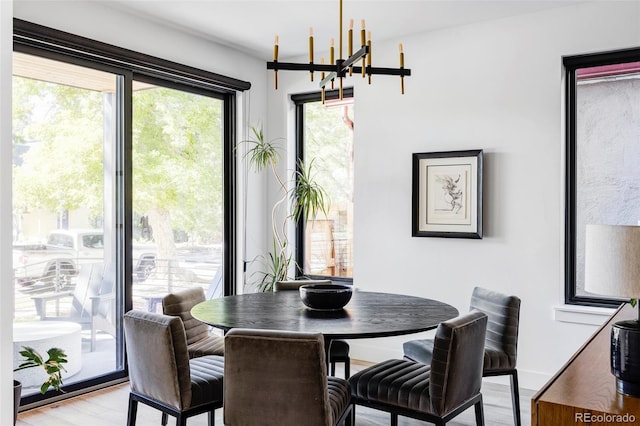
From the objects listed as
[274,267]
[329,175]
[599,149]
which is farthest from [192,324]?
[599,149]

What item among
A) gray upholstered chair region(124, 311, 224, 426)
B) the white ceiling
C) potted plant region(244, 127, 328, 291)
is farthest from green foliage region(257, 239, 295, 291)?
gray upholstered chair region(124, 311, 224, 426)

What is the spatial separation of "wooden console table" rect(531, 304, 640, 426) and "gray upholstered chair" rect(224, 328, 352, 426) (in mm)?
795

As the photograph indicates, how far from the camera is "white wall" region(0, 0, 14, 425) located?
198cm

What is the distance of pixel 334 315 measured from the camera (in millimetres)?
2617

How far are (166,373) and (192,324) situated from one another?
2.78ft

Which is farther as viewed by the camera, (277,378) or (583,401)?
(277,378)

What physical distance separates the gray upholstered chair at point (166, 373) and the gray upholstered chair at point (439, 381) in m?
0.66

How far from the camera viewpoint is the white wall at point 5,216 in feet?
6.51

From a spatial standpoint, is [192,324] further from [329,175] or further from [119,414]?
[329,175]

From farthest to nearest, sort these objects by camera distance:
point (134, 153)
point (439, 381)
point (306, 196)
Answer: point (306, 196) → point (134, 153) → point (439, 381)

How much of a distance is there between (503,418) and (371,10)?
2.76 meters

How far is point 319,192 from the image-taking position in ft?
15.6

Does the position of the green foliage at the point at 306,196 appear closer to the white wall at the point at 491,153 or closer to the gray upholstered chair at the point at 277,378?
the white wall at the point at 491,153

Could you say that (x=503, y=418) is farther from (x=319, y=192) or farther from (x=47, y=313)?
(x=47, y=313)
